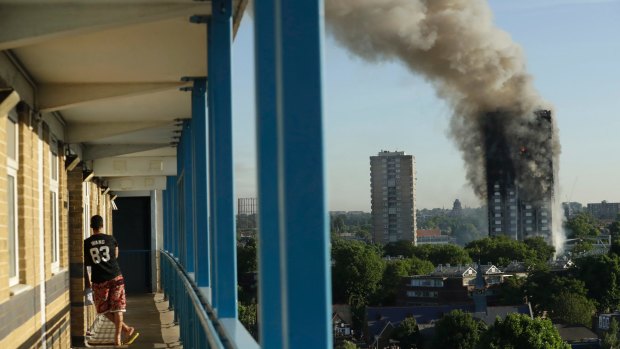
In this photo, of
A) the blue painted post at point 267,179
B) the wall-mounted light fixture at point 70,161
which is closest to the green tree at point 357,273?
the wall-mounted light fixture at point 70,161

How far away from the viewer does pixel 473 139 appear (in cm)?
6938

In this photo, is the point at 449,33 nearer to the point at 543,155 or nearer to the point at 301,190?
the point at 543,155

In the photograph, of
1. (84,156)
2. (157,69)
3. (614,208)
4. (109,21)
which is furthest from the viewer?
(614,208)

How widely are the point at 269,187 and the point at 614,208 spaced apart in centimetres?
4343

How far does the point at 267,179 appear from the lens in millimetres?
2713

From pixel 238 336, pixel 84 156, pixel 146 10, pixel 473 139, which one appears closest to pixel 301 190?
pixel 238 336

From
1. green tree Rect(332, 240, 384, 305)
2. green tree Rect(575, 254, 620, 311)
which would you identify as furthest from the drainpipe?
green tree Rect(575, 254, 620, 311)

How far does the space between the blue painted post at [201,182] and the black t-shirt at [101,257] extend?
72 centimetres

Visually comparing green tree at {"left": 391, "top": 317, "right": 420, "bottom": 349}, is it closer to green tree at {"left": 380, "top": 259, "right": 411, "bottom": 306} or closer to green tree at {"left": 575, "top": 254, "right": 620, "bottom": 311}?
green tree at {"left": 380, "top": 259, "right": 411, "bottom": 306}

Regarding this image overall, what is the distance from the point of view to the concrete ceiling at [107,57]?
4.08 metres

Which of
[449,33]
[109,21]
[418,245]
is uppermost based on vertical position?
[449,33]

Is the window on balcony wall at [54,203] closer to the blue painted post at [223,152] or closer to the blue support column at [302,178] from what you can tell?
the blue painted post at [223,152]

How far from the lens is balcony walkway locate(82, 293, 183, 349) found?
312 inches

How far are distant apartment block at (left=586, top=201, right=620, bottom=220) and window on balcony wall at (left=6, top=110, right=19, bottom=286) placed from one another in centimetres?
3220
